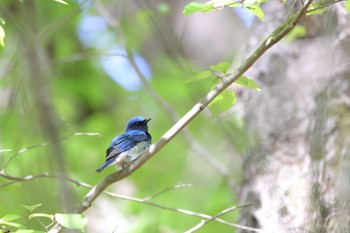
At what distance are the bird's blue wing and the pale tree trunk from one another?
2.34 feet

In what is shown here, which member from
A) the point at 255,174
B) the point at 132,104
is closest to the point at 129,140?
the point at 255,174

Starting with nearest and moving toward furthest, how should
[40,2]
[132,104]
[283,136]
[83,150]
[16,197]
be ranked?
[283,136] → [16,197] → [83,150] → [40,2] → [132,104]

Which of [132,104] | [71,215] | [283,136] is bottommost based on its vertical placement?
[71,215]

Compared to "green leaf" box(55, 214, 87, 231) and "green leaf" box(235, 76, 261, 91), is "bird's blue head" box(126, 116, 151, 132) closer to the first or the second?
"green leaf" box(235, 76, 261, 91)

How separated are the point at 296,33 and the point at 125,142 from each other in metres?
1.31

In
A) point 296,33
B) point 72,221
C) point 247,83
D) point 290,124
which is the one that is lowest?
point 72,221

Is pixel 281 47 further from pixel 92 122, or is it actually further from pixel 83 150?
pixel 92 122

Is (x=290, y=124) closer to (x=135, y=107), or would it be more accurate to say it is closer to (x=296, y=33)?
(x=296, y=33)

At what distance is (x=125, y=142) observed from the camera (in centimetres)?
364

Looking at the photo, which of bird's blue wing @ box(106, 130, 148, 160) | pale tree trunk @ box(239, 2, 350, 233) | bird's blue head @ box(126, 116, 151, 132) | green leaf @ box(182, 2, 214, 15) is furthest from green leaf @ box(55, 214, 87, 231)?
bird's blue head @ box(126, 116, 151, 132)

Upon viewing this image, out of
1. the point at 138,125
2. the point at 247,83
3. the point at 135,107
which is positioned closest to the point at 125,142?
the point at 138,125

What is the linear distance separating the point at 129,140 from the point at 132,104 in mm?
4189

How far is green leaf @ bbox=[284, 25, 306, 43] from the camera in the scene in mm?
3738

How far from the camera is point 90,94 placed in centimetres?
814
